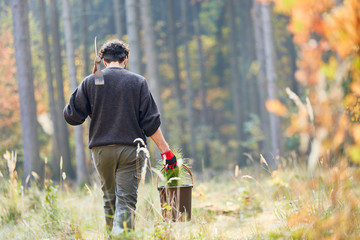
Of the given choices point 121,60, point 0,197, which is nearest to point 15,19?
point 0,197

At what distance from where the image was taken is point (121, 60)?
14.9ft

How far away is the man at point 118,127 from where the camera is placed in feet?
14.1

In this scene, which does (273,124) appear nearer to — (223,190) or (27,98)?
(223,190)

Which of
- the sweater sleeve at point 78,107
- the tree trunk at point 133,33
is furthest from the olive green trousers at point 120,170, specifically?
the tree trunk at point 133,33

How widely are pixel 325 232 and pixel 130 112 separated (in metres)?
2.08

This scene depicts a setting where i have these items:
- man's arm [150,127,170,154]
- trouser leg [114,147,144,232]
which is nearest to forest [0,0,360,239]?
trouser leg [114,147,144,232]

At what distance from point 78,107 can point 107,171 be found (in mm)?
684

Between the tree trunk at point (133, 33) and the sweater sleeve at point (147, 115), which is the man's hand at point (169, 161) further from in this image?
the tree trunk at point (133, 33)

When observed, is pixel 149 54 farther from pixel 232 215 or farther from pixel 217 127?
pixel 217 127

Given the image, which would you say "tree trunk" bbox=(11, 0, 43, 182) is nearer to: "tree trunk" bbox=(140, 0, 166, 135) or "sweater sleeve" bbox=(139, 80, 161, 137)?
"tree trunk" bbox=(140, 0, 166, 135)

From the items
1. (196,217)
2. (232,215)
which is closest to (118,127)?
(196,217)

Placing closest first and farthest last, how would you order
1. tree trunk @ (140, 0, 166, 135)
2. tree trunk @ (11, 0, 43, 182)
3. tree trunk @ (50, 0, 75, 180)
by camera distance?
tree trunk @ (11, 0, 43, 182)
tree trunk @ (140, 0, 166, 135)
tree trunk @ (50, 0, 75, 180)

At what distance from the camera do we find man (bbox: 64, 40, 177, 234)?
4.31m

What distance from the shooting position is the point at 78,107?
4.46m
